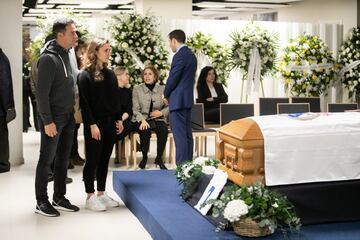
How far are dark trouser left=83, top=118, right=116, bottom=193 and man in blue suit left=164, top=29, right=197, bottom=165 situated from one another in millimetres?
1547

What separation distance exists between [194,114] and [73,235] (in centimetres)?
382

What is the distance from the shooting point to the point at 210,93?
30.1 ft

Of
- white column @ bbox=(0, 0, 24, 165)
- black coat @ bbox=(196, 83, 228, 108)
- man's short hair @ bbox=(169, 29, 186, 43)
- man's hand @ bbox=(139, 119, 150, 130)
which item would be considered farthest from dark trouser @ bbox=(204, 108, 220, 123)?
white column @ bbox=(0, 0, 24, 165)

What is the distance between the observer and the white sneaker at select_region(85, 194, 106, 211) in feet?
17.5

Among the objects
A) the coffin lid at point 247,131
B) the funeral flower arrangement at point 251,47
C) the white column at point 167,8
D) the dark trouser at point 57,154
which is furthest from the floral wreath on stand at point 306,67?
the coffin lid at point 247,131

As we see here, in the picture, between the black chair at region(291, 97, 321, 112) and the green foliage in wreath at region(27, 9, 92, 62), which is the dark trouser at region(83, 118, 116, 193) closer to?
the green foliage in wreath at region(27, 9, 92, 62)

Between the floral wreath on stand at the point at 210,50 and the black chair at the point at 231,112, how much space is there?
1.33 meters

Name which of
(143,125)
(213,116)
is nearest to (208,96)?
(213,116)

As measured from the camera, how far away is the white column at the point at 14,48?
25.0ft

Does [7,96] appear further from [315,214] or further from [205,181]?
[315,214]

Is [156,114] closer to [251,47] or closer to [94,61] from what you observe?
[94,61]

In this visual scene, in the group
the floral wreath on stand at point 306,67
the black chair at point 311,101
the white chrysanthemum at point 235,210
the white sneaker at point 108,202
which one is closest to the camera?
the white chrysanthemum at point 235,210

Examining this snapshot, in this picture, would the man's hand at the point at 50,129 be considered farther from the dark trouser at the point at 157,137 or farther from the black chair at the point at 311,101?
the black chair at the point at 311,101

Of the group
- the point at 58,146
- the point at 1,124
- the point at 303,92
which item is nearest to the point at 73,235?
the point at 58,146
